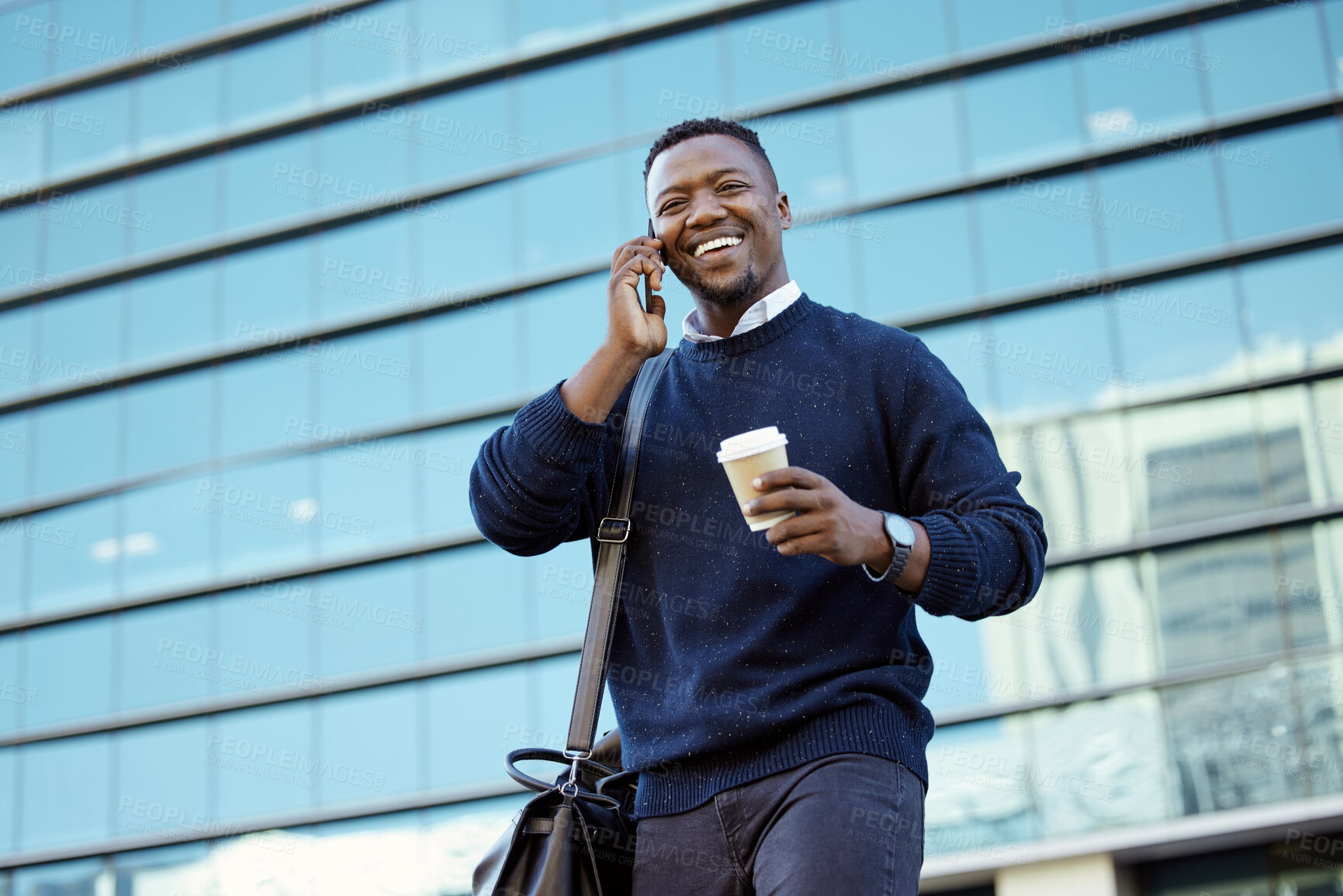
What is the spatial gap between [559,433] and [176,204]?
55.4ft

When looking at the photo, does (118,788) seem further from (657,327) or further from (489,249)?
(657,327)

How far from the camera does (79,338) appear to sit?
690 inches

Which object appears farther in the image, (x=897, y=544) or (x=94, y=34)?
(x=94, y=34)

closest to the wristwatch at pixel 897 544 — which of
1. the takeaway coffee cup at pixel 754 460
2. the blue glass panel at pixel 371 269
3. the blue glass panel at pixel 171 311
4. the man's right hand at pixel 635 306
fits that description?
the takeaway coffee cup at pixel 754 460

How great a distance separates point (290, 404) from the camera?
629 inches

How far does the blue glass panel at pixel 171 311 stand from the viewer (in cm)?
1686

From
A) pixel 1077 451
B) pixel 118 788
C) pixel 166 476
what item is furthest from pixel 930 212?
pixel 118 788

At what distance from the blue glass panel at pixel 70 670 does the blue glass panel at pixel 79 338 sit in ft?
10.8

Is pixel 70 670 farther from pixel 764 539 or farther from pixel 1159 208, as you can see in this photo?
pixel 764 539

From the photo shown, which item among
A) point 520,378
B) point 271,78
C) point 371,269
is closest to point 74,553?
point 371,269

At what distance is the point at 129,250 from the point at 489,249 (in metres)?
5.40

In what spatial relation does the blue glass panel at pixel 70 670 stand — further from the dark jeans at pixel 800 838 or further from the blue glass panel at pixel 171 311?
the dark jeans at pixel 800 838

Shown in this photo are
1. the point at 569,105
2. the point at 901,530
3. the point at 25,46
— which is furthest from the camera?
the point at 25,46

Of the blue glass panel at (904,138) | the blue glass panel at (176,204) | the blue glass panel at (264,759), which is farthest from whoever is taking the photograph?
the blue glass panel at (176,204)
